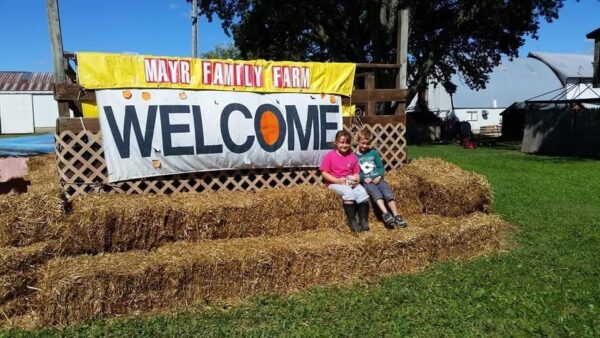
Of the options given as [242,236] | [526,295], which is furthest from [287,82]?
[526,295]

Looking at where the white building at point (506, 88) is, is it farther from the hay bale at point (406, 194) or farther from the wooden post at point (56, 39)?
the wooden post at point (56, 39)

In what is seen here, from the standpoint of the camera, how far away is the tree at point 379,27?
955 inches

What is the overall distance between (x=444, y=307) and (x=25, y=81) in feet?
181

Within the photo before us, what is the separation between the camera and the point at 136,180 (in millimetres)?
6363

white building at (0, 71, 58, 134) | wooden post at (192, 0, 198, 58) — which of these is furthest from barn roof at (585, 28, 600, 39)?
white building at (0, 71, 58, 134)

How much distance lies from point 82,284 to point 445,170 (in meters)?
5.53

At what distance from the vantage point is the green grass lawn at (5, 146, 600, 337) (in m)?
4.44

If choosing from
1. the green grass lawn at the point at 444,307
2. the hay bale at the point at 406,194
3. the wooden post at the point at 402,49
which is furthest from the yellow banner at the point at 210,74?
the green grass lawn at the point at 444,307

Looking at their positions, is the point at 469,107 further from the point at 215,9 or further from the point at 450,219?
the point at 450,219

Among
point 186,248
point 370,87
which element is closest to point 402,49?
point 370,87

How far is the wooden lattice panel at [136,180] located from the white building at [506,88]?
46.4 metres

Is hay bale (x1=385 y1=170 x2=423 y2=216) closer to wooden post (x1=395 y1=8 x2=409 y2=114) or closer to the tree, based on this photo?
wooden post (x1=395 y1=8 x2=409 y2=114)

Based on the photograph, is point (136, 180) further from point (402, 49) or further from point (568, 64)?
point (568, 64)

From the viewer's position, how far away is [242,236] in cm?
599
